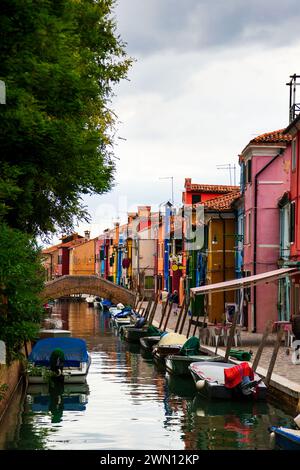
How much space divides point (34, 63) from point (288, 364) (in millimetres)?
15259

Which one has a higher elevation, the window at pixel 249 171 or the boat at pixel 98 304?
the window at pixel 249 171

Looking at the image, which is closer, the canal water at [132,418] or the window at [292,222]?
the canal water at [132,418]

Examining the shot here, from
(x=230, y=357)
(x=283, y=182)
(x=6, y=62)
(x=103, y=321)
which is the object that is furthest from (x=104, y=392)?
(x=103, y=321)

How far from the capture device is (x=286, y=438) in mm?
16172

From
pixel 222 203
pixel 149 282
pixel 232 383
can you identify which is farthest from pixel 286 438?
pixel 149 282

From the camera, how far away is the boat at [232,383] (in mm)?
23359

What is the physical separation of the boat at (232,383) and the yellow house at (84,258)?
122 metres

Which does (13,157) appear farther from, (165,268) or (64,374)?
(165,268)

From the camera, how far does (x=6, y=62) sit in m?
15.1

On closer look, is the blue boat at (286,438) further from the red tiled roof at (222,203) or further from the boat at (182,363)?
the red tiled roof at (222,203)

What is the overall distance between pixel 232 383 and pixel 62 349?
7.44 metres

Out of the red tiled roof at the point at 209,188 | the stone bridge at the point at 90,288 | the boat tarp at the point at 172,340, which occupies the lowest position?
the boat tarp at the point at 172,340

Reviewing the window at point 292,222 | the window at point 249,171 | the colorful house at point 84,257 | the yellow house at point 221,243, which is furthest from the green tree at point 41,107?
the colorful house at point 84,257

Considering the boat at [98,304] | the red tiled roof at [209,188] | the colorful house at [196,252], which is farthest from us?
the boat at [98,304]
